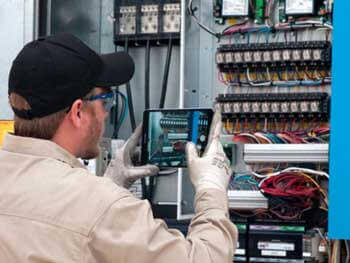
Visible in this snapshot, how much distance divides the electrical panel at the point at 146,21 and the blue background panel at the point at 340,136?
872 millimetres

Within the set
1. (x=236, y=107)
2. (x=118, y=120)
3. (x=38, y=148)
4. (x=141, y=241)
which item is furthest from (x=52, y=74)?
(x=118, y=120)

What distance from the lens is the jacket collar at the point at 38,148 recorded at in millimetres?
1261

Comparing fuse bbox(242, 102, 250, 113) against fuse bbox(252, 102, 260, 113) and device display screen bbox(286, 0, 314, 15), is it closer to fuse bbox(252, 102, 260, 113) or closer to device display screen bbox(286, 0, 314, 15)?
fuse bbox(252, 102, 260, 113)

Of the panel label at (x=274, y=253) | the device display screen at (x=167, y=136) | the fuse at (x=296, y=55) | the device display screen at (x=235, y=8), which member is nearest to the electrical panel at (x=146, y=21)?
the device display screen at (x=235, y=8)

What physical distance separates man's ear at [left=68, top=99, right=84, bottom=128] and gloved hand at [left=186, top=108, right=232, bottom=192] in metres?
0.33

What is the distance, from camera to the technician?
1.14 meters

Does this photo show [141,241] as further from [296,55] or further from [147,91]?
[147,91]

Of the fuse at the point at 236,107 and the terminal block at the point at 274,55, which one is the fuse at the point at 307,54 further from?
the fuse at the point at 236,107

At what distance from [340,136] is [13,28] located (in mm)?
1387

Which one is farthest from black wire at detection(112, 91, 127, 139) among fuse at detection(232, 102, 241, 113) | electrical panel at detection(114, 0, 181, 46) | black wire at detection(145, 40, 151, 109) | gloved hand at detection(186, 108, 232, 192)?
gloved hand at detection(186, 108, 232, 192)

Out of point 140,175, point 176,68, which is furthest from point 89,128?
point 176,68

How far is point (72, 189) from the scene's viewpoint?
3.84 ft

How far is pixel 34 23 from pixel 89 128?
4.48ft

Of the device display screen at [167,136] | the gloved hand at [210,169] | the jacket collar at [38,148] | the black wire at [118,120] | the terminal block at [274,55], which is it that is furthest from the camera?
the black wire at [118,120]
